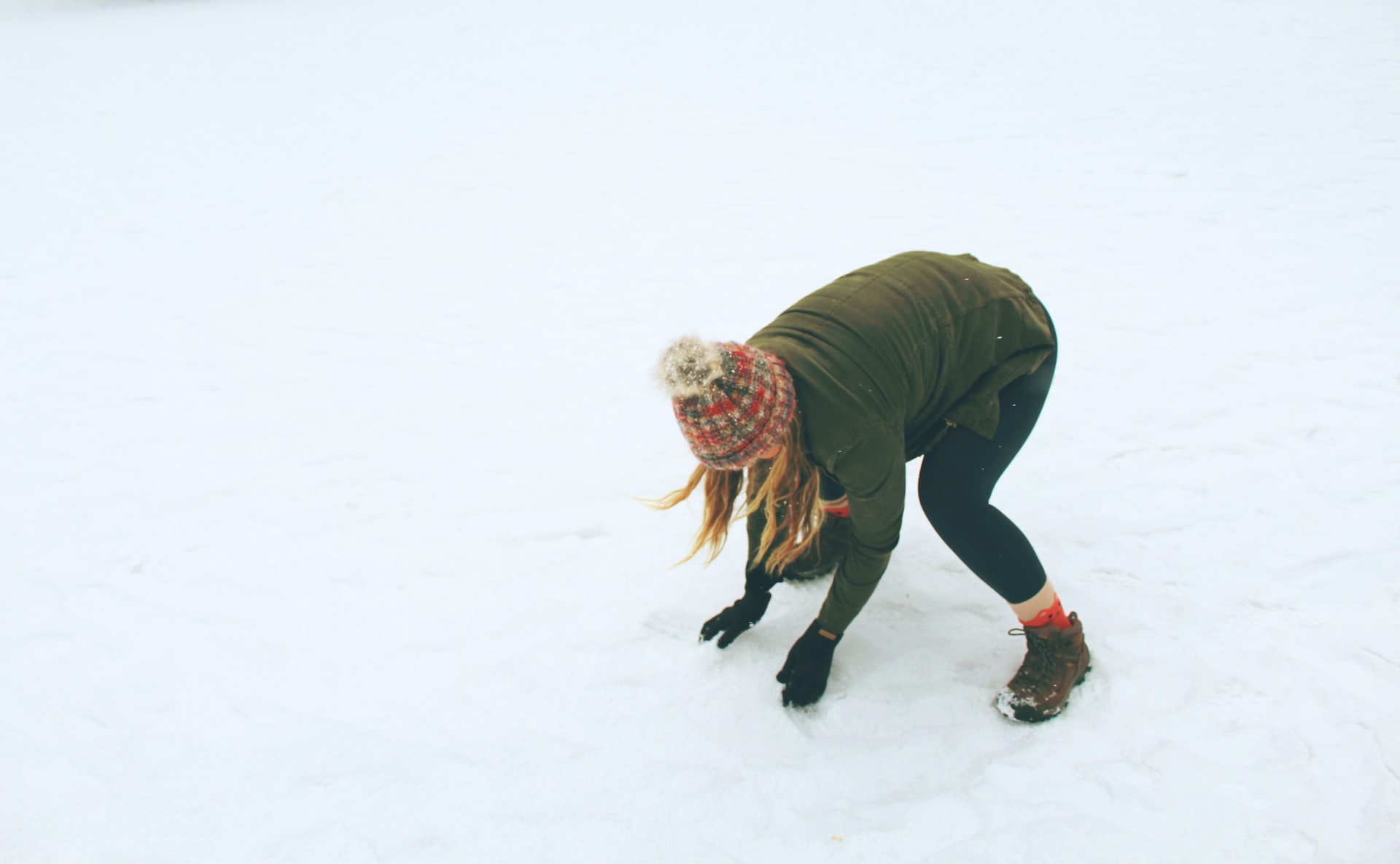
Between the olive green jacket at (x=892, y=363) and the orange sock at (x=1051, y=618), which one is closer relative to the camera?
the olive green jacket at (x=892, y=363)

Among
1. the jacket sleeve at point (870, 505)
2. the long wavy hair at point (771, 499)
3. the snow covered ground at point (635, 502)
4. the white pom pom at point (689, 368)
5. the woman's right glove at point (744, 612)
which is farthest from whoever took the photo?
the woman's right glove at point (744, 612)

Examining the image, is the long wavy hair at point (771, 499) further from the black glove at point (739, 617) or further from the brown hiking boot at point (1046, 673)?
the brown hiking boot at point (1046, 673)

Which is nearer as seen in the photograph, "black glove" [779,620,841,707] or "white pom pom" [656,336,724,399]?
"white pom pom" [656,336,724,399]

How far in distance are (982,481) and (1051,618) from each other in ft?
1.59

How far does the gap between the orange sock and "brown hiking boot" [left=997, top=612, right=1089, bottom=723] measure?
11mm

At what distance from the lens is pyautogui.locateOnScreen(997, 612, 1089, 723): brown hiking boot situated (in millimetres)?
1856

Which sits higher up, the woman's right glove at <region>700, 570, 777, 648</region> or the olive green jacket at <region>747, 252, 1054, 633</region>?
the olive green jacket at <region>747, 252, 1054, 633</region>

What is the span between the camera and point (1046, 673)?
1869mm

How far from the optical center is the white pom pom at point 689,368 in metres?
1.26

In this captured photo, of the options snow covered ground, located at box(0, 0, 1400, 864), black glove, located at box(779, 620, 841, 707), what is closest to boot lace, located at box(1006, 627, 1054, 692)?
snow covered ground, located at box(0, 0, 1400, 864)

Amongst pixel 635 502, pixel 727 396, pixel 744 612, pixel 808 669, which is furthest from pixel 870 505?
pixel 635 502

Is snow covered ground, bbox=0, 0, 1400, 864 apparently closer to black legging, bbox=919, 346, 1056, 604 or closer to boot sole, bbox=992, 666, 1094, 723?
boot sole, bbox=992, 666, 1094, 723

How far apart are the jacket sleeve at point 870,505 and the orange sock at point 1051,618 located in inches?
18.3

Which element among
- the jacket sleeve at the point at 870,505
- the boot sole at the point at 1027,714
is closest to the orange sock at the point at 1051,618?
the boot sole at the point at 1027,714
